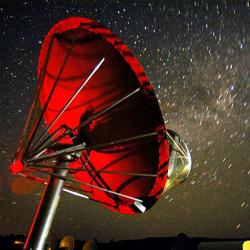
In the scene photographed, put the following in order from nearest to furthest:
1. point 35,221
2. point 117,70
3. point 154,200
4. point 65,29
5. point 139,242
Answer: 1. point 35,221
2. point 65,29
3. point 117,70
4. point 154,200
5. point 139,242

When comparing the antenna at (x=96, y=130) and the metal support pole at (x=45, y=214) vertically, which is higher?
the antenna at (x=96, y=130)

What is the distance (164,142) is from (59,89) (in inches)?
85.1

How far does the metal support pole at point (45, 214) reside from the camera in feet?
12.5

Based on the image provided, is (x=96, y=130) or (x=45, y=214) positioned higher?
(x=96, y=130)

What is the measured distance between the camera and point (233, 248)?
16750mm

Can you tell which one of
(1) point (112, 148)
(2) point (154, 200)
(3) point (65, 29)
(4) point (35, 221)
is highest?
(3) point (65, 29)

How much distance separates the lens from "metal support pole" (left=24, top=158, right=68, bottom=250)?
380 cm

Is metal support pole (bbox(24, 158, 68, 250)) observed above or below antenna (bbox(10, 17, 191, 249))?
below

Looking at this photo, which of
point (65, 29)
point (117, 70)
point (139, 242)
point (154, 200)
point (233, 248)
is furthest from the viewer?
point (139, 242)

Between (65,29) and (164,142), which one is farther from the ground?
(65,29)

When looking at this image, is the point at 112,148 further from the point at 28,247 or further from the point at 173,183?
the point at 28,247

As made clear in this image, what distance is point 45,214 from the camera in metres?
4.03

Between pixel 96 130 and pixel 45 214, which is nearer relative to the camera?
pixel 45 214

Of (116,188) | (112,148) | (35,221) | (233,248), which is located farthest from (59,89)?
(233,248)
